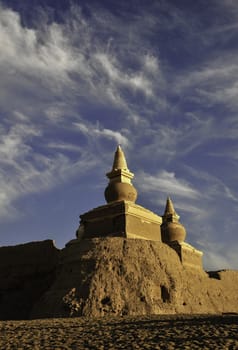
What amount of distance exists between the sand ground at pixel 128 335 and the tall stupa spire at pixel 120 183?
14179 mm

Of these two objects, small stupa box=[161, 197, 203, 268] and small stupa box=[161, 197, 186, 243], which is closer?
small stupa box=[161, 197, 203, 268]

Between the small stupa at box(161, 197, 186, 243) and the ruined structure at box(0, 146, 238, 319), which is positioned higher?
the small stupa at box(161, 197, 186, 243)

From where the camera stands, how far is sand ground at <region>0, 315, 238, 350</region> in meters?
11.3

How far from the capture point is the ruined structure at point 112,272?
21.8 metres

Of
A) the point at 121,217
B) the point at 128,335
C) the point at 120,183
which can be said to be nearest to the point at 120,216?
the point at 121,217

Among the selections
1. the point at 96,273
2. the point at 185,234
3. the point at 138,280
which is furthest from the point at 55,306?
the point at 185,234

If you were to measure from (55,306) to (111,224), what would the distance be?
6.87m

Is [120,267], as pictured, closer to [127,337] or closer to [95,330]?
[95,330]

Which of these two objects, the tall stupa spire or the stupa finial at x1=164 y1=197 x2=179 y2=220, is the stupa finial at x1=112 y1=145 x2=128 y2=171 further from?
the stupa finial at x1=164 y1=197 x2=179 y2=220

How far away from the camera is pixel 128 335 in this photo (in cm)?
1269

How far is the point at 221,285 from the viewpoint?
35.3 m

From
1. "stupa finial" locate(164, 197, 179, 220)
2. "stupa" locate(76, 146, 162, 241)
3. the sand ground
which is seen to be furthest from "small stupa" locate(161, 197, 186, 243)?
the sand ground

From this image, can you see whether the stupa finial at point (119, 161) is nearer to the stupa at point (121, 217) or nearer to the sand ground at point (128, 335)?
the stupa at point (121, 217)

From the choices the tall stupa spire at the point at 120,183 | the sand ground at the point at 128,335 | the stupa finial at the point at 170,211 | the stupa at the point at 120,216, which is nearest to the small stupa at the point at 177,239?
the stupa finial at the point at 170,211
